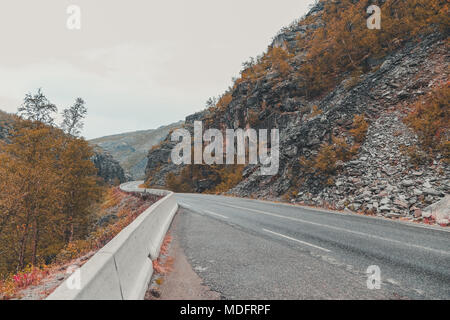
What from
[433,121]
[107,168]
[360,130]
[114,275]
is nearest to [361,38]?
→ [360,130]

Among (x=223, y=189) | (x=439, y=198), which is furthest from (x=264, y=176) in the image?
(x=439, y=198)

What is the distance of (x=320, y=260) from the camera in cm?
490

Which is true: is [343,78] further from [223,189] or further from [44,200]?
[44,200]

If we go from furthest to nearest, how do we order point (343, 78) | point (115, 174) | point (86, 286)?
point (115, 174) < point (343, 78) < point (86, 286)

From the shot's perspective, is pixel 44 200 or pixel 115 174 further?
pixel 115 174

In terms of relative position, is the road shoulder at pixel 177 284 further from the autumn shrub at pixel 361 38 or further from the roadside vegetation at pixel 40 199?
the autumn shrub at pixel 361 38

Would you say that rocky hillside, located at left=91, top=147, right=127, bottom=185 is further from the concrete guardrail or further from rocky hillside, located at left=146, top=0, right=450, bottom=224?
the concrete guardrail

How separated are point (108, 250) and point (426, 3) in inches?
1067

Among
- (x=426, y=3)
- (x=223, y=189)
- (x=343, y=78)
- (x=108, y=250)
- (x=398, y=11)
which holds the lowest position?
(x=223, y=189)

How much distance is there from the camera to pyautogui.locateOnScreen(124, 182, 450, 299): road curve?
3550 millimetres

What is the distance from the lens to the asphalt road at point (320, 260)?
140 inches

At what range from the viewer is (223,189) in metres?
35.2

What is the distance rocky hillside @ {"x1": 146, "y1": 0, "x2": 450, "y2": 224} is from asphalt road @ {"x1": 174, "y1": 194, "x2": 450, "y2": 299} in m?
4.53

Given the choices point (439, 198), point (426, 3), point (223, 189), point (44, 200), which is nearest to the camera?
point (439, 198)
